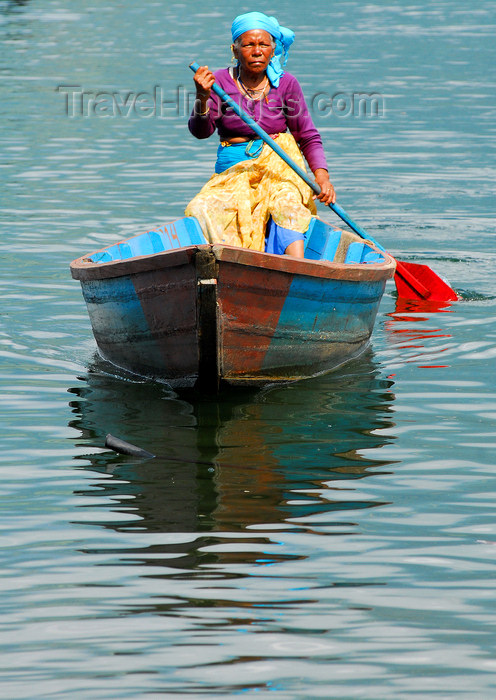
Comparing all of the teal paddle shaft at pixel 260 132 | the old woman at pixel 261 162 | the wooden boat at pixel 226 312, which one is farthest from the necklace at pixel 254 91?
the wooden boat at pixel 226 312

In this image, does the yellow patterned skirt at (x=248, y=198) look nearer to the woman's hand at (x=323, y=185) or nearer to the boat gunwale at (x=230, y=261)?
the woman's hand at (x=323, y=185)

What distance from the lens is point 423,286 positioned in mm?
9141

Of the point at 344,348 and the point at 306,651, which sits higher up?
the point at 344,348

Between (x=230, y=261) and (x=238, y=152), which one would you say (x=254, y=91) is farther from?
(x=230, y=261)

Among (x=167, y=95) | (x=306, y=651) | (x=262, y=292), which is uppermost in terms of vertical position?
(x=167, y=95)

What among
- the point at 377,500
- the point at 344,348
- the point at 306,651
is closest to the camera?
the point at 306,651

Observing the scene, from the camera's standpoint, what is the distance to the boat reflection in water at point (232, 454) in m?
4.80

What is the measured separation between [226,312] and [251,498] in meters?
1.46

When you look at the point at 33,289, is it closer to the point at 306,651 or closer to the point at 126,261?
the point at 126,261

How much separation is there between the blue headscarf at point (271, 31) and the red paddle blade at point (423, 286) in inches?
92.1

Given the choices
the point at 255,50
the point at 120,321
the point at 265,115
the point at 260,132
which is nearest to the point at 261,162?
the point at 265,115

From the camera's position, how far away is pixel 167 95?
19.7 meters

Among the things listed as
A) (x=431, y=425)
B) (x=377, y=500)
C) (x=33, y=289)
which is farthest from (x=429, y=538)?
(x=33, y=289)

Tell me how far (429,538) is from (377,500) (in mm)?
462
